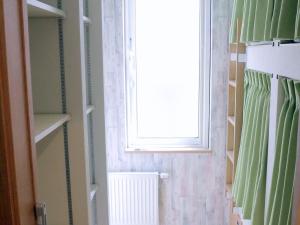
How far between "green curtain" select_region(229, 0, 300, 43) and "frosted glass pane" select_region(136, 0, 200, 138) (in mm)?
730

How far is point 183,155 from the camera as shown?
332 centimetres

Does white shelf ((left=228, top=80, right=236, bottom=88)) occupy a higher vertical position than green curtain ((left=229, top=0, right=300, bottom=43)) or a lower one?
lower

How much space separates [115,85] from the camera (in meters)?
3.25

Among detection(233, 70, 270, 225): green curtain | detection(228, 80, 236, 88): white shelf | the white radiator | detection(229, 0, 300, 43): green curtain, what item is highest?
detection(229, 0, 300, 43): green curtain

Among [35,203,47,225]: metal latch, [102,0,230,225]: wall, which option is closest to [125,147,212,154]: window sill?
[102,0,230,225]: wall

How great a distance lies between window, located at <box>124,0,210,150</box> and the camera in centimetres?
323

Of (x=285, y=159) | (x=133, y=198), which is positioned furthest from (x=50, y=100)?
(x=133, y=198)

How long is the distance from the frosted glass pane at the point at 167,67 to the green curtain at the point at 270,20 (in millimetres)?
730

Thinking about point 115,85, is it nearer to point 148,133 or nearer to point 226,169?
point 148,133

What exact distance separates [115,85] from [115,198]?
104cm

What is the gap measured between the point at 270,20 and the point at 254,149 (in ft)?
2.48

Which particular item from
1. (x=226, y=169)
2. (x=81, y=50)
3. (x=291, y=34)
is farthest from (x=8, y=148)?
(x=226, y=169)

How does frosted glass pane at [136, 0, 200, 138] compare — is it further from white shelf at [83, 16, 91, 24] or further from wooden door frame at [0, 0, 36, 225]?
wooden door frame at [0, 0, 36, 225]

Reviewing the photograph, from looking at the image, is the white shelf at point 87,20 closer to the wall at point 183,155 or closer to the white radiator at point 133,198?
the wall at point 183,155
